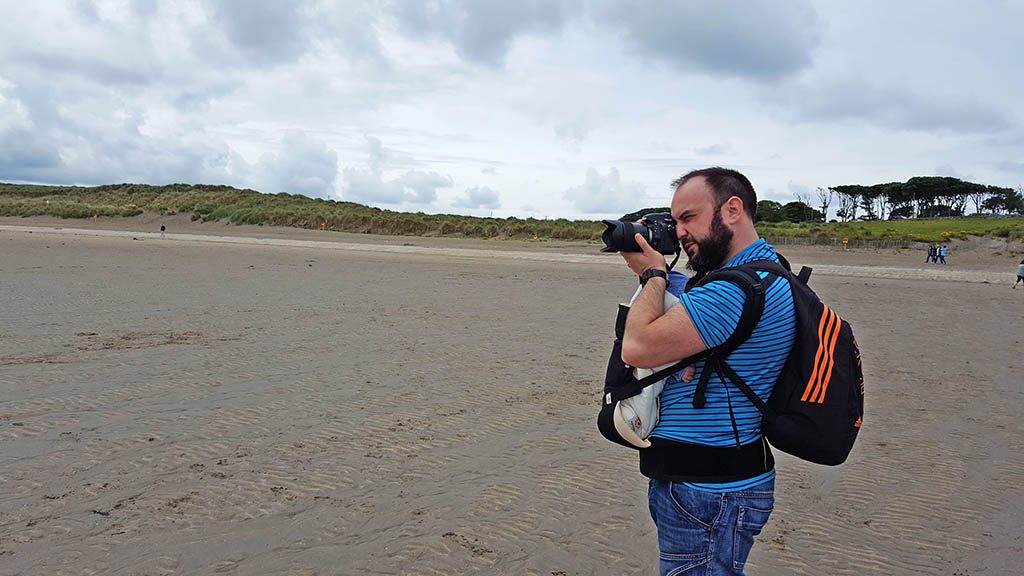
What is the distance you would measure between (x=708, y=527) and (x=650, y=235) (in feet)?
2.98

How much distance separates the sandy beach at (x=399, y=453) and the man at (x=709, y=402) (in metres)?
1.98

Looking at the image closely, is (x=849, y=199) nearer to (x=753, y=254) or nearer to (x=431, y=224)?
(x=431, y=224)

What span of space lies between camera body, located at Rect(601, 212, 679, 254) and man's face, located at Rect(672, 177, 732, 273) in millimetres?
37

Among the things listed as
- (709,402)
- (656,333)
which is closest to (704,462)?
(709,402)

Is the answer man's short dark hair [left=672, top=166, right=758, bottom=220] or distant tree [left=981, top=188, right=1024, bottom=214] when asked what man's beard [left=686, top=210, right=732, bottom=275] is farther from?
distant tree [left=981, top=188, right=1024, bottom=214]

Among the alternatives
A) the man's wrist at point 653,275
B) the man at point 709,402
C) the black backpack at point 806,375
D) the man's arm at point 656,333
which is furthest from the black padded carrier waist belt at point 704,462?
the man's wrist at point 653,275

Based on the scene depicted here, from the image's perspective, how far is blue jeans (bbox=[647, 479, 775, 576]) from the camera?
7.11ft

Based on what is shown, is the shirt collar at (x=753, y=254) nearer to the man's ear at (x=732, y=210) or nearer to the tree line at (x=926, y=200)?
the man's ear at (x=732, y=210)

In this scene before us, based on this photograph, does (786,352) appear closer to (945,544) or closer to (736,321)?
(736,321)

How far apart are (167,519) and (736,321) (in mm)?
3811

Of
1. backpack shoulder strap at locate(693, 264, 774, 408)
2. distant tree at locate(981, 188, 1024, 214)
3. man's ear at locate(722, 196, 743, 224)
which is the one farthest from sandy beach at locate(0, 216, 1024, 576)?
distant tree at locate(981, 188, 1024, 214)

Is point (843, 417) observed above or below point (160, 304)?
above

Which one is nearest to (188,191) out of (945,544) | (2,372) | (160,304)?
(160,304)

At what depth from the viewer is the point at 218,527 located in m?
4.32
